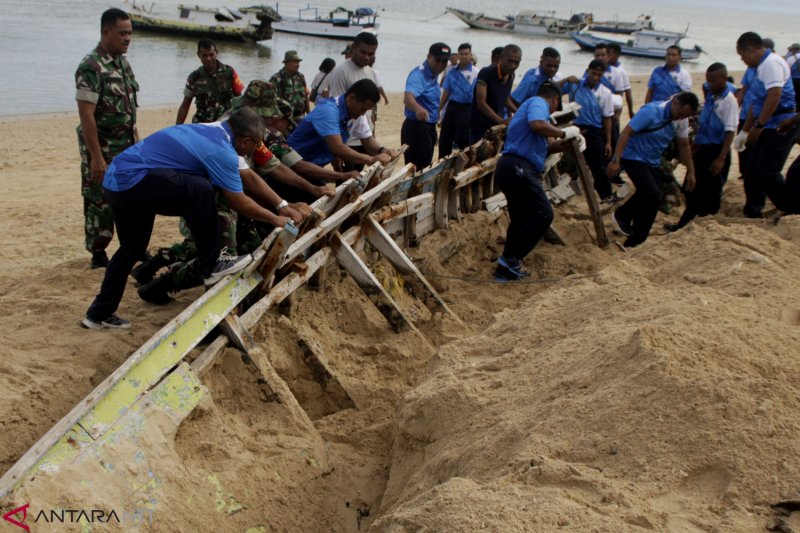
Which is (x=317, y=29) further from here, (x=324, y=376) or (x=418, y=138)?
(x=324, y=376)

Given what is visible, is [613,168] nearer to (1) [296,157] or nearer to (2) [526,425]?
(1) [296,157]

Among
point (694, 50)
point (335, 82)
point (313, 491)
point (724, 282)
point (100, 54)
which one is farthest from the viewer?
point (694, 50)

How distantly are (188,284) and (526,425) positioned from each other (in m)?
2.85

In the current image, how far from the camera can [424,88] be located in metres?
8.80

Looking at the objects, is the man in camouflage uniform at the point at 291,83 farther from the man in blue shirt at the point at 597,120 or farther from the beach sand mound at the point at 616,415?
the beach sand mound at the point at 616,415

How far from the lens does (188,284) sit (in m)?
5.24

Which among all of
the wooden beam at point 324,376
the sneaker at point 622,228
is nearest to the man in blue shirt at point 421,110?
the sneaker at point 622,228

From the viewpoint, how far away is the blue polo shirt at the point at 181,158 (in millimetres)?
4359

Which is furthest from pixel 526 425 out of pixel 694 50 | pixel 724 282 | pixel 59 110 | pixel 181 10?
pixel 694 50

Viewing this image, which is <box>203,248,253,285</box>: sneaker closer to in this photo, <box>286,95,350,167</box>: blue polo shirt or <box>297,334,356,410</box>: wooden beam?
<box>297,334,356,410</box>: wooden beam

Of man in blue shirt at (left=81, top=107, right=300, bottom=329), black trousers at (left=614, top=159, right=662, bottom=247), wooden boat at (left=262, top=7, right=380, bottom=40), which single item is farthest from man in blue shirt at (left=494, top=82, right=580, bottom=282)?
wooden boat at (left=262, top=7, right=380, bottom=40)

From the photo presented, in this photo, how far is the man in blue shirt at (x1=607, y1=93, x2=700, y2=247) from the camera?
7.35 meters

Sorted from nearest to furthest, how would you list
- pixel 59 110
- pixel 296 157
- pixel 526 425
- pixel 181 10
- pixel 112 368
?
pixel 526 425 < pixel 112 368 < pixel 296 157 < pixel 59 110 < pixel 181 10

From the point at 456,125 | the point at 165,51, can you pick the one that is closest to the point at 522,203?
the point at 456,125
